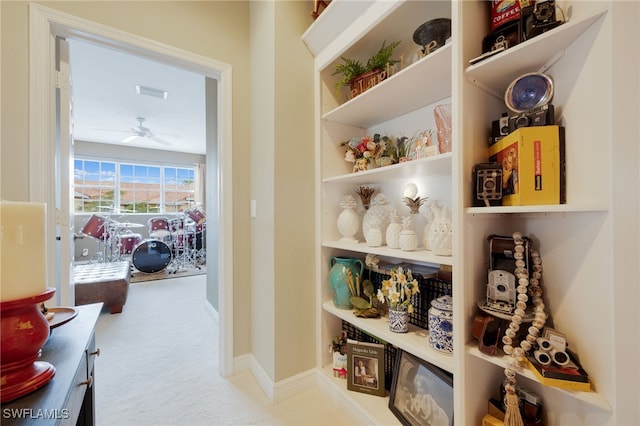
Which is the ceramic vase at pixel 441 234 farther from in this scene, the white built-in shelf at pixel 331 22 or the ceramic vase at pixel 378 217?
the white built-in shelf at pixel 331 22

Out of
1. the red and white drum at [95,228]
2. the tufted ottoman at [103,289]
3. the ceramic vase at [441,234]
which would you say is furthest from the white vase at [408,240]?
the red and white drum at [95,228]

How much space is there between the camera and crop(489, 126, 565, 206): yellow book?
2.66 feet

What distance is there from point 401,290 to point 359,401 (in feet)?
2.20

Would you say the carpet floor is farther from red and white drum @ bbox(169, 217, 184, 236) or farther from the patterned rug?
red and white drum @ bbox(169, 217, 184, 236)

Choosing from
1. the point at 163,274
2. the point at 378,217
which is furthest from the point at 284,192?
the point at 163,274

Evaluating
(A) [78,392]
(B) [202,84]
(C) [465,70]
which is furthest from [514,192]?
(B) [202,84]

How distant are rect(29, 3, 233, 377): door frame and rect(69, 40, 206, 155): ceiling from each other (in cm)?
48

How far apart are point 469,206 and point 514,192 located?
0.46 ft

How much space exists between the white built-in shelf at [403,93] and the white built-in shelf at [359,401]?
1.63 meters

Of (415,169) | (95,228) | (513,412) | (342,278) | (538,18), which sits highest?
(538,18)

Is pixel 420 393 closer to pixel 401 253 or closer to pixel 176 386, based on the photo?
pixel 401 253

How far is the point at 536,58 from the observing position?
0.86 m

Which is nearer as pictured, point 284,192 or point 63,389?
point 63,389

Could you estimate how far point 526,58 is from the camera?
86 centimetres
